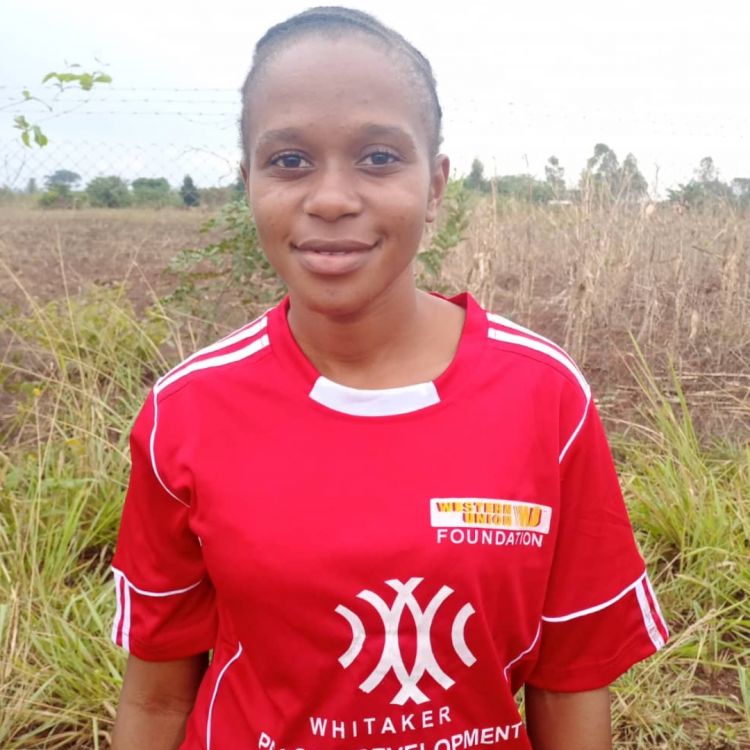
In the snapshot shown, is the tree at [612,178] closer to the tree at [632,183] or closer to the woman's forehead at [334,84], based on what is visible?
the tree at [632,183]

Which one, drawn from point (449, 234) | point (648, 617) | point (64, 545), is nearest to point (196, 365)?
point (648, 617)

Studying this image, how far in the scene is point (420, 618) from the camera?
1.11 m

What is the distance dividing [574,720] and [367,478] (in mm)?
505

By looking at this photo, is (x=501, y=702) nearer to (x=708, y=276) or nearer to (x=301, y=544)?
(x=301, y=544)

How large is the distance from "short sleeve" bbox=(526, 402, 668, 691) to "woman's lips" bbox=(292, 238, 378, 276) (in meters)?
0.37

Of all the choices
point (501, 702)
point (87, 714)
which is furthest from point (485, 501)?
point (87, 714)

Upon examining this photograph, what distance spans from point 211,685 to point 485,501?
1.61 feet

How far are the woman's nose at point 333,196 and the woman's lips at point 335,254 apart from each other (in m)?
0.03

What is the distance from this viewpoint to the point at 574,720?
50.6 inches

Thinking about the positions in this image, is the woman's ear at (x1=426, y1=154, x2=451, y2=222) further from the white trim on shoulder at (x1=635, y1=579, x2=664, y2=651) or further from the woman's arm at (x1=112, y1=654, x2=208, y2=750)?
the woman's arm at (x1=112, y1=654, x2=208, y2=750)

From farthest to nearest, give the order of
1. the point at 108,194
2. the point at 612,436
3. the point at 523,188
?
the point at 108,194 → the point at 523,188 → the point at 612,436

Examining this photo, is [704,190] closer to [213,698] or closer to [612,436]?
[612,436]

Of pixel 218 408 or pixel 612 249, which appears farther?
pixel 612 249

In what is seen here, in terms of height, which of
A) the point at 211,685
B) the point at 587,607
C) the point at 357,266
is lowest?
the point at 211,685
